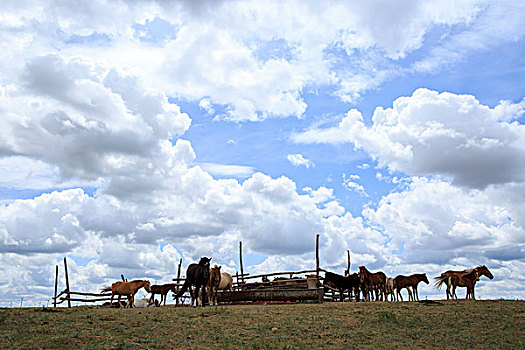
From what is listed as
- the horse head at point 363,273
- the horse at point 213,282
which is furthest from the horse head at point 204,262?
the horse head at point 363,273

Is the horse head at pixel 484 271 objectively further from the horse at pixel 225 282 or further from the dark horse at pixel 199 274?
the dark horse at pixel 199 274

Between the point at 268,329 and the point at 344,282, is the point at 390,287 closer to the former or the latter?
the point at 344,282

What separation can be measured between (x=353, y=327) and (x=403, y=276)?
1734 centimetres

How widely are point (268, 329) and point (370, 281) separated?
1758cm

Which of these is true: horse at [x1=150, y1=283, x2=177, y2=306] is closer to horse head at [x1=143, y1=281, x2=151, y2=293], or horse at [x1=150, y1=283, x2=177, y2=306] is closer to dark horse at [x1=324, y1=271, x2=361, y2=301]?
horse head at [x1=143, y1=281, x2=151, y2=293]

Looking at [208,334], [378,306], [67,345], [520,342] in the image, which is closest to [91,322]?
[67,345]

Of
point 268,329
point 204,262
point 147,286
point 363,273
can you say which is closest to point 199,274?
point 204,262

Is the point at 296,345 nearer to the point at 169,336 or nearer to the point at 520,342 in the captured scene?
the point at 169,336

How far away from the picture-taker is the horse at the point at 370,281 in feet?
113

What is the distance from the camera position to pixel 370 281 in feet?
113

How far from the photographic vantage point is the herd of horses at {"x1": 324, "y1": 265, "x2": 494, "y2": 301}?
110ft

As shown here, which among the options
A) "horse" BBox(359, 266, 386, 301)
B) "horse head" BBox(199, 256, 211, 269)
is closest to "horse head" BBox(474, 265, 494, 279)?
"horse" BBox(359, 266, 386, 301)

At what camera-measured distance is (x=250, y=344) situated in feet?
53.8

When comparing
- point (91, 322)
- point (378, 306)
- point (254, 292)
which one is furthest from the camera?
point (254, 292)
